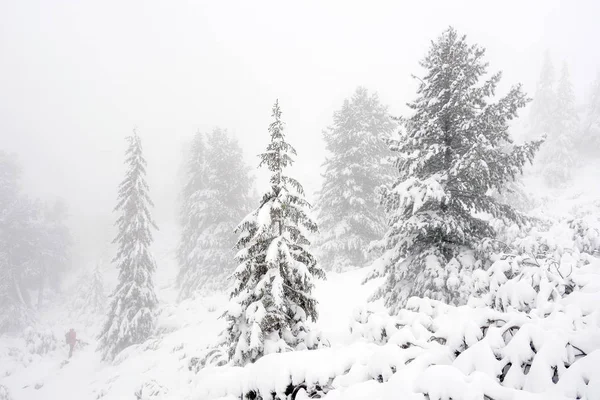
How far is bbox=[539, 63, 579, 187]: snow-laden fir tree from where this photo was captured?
3356 cm

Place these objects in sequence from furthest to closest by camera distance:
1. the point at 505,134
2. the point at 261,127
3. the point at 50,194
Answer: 1. the point at 261,127
2. the point at 50,194
3. the point at 505,134

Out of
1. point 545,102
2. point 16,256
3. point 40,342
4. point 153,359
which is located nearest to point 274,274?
point 153,359

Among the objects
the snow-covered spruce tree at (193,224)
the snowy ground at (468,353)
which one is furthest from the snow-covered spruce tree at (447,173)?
the snow-covered spruce tree at (193,224)

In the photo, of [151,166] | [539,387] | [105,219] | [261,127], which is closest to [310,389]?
[539,387]

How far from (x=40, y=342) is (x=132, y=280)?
460 inches

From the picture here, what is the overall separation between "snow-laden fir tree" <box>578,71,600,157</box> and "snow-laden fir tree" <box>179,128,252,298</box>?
38.6 meters

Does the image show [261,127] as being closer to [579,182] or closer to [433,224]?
[579,182]

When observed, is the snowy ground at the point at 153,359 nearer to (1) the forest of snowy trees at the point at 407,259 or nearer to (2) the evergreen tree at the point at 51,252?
(1) the forest of snowy trees at the point at 407,259

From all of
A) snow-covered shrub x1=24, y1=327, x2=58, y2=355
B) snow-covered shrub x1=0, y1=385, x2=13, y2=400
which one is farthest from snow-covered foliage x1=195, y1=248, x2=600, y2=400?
snow-covered shrub x1=24, y1=327, x2=58, y2=355

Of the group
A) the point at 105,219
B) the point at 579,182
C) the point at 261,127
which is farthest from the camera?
the point at 261,127

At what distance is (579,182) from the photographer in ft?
107

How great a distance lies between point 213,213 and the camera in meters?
24.0

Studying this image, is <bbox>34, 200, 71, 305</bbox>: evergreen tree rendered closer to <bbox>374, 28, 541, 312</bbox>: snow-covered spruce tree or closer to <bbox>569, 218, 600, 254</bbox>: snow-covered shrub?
<bbox>374, 28, 541, 312</bbox>: snow-covered spruce tree

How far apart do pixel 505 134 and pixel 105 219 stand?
2682 inches
